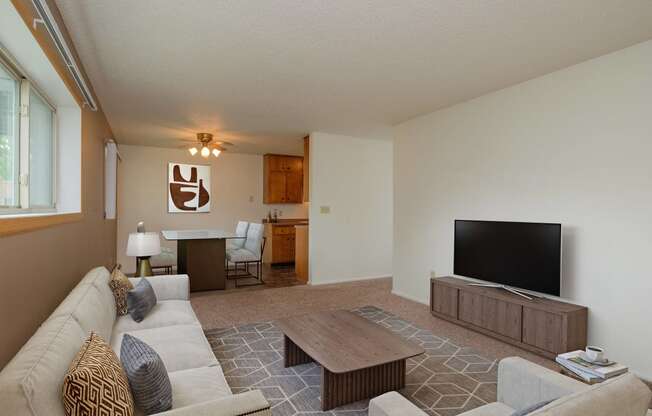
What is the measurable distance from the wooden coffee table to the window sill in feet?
5.47

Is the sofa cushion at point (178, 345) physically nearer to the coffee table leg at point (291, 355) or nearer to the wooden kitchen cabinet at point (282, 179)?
the coffee table leg at point (291, 355)

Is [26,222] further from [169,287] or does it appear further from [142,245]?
[142,245]

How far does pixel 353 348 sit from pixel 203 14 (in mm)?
2391

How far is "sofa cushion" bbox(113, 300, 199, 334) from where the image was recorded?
253 centimetres

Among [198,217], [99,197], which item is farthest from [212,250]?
[198,217]

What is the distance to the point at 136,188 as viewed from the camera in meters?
6.93

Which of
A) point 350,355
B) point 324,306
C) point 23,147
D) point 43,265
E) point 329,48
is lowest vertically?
point 324,306

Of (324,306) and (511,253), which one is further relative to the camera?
(324,306)

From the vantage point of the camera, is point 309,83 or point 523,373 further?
point 309,83

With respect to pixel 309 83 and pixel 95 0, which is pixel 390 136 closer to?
pixel 309 83

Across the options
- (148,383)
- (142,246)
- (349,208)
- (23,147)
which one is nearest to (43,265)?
(23,147)

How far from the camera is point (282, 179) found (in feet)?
26.3

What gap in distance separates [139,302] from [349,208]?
3942mm

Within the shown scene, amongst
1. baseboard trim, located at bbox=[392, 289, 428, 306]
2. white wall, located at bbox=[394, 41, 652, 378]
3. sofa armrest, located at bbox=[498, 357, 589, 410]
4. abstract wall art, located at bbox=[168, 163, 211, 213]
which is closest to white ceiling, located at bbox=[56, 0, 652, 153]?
white wall, located at bbox=[394, 41, 652, 378]
